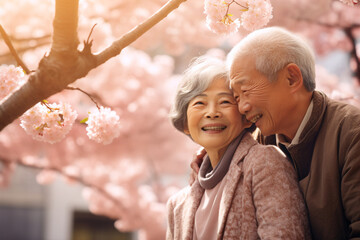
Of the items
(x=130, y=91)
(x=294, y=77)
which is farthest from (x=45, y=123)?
(x=130, y=91)

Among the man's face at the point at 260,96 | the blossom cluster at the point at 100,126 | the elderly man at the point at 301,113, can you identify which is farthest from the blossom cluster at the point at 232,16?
the blossom cluster at the point at 100,126

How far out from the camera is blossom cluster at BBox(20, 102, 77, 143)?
73.4 inches

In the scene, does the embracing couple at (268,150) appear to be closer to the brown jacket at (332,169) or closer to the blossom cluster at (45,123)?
the brown jacket at (332,169)

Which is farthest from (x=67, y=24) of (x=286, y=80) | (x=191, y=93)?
(x=286, y=80)

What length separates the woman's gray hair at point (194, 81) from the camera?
Answer: 6.43ft

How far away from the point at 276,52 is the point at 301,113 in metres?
0.27

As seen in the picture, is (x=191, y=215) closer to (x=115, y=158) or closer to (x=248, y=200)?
(x=248, y=200)

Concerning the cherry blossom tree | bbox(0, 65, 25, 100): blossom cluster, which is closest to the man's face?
bbox(0, 65, 25, 100): blossom cluster

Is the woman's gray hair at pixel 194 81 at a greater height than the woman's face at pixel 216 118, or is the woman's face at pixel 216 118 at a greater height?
the woman's gray hair at pixel 194 81

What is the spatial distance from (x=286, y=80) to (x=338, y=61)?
971 cm

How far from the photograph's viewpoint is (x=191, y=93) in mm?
1995

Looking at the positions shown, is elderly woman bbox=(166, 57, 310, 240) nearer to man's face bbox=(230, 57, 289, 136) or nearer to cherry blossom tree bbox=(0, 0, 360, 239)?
man's face bbox=(230, 57, 289, 136)

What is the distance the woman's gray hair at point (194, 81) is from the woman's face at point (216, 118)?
27mm

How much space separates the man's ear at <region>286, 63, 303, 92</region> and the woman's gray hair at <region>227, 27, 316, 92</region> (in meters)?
0.03
